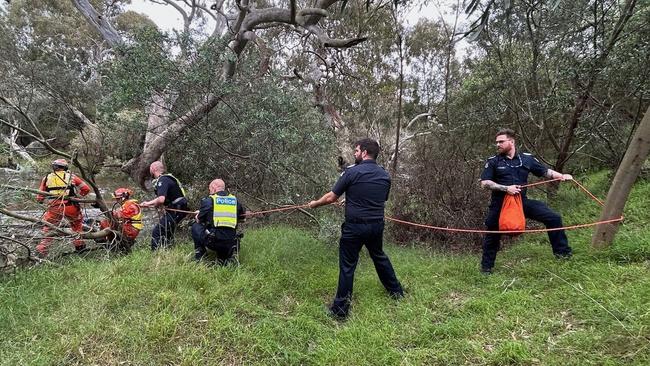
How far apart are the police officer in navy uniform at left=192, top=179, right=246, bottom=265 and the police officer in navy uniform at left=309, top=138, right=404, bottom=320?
1.45 m

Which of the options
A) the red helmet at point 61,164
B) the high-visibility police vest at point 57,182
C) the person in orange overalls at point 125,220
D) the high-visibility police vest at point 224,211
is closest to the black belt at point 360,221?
the high-visibility police vest at point 224,211

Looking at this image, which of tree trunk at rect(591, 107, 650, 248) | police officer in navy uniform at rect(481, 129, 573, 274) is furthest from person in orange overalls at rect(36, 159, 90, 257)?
tree trunk at rect(591, 107, 650, 248)

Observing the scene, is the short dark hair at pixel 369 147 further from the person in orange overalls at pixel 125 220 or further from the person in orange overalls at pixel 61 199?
the person in orange overalls at pixel 61 199

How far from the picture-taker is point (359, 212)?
13.3 ft

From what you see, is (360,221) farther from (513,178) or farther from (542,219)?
(542,219)

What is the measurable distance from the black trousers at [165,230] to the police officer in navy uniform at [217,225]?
999 mm

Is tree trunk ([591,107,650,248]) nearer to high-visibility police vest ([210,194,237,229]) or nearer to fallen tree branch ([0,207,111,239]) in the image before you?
high-visibility police vest ([210,194,237,229])

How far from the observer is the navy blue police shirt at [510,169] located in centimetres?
446

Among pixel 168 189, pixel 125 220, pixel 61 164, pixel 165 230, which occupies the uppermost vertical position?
pixel 61 164

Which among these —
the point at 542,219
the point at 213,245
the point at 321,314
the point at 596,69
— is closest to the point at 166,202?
the point at 213,245

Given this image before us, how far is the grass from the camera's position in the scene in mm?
3201

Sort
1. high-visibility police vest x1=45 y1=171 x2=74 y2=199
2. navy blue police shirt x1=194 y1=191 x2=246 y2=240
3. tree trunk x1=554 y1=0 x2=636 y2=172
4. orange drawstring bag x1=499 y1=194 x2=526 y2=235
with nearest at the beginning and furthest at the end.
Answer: orange drawstring bag x1=499 y1=194 x2=526 y2=235 → navy blue police shirt x1=194 y1=191 x2=246 y2=240 → high-visibility police vest x1=45 y1=171 x2=74 y2=199 → tree trunk x1=554 y1=0 x2=636 y2=172

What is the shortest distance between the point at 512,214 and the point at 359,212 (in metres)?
1.71

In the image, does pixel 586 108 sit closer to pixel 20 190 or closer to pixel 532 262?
pixel 532 262
